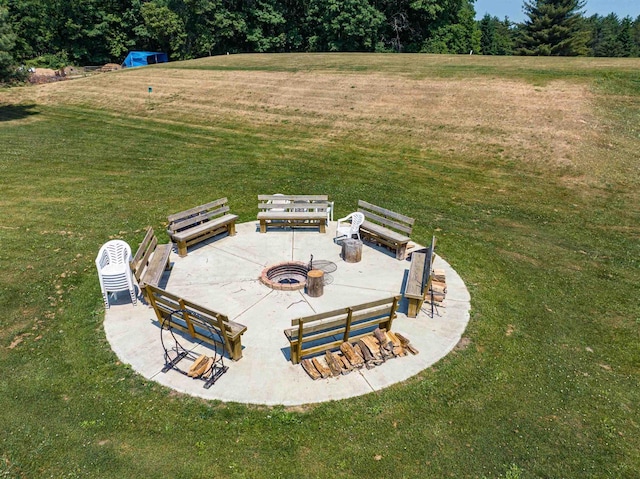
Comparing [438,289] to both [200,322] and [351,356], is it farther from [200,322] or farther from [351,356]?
[200,322]

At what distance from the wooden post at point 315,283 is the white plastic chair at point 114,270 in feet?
12.1

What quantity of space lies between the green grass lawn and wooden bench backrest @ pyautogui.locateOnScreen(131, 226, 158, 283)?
1194 mm

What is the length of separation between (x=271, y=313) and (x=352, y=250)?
2837 millimetres

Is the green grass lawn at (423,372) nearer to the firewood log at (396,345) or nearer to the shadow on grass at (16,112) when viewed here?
the firewood log at (396,345)

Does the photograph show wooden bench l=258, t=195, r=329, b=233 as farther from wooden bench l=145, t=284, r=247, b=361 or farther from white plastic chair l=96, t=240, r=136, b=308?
wooden bench l=145, t=284, r=247, b=361

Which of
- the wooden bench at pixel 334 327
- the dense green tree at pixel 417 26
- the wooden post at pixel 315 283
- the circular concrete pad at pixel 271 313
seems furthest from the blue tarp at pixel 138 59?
the wooden bench at pixel 334 327

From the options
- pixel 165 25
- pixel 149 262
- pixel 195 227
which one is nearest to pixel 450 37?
pixel 165 25

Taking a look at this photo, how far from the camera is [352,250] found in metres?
10.2

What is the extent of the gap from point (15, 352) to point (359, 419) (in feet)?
20.5

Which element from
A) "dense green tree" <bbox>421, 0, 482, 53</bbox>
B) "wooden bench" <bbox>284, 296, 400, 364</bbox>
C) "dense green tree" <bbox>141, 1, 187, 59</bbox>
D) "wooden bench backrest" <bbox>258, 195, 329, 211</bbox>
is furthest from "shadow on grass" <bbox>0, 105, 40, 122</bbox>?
"dense green tree" <bbox>421, 0, 482, 53</bbox>

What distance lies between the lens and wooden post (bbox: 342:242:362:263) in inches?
400

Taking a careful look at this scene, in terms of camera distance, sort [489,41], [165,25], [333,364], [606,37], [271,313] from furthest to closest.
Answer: [606,37] → [489,41] → [165,25] → [271,313] → [333,364]

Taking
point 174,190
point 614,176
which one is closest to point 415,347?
point 174,190

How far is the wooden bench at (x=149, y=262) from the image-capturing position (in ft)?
27.6
